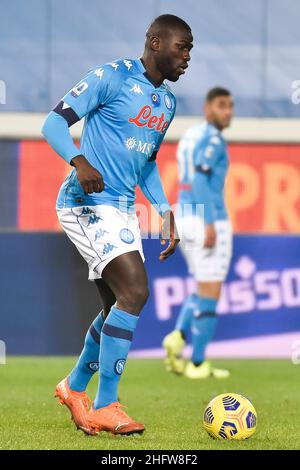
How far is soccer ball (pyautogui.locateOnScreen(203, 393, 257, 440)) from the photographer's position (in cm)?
513

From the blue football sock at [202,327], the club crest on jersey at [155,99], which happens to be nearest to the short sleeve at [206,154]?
the blue football sock at [202,327]

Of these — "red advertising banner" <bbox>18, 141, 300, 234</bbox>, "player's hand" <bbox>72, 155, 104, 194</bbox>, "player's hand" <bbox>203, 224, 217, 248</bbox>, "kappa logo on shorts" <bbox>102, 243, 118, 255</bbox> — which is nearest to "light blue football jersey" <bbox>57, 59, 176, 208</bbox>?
"kappa logo on shorts" <bbox>102, 243, 118, 255</bbox>

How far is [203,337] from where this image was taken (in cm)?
916

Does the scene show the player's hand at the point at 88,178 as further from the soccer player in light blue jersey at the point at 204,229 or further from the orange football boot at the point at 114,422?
the soccer player in light blue jersey at the point at 204,229

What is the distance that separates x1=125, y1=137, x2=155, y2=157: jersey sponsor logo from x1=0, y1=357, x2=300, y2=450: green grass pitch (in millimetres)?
1388

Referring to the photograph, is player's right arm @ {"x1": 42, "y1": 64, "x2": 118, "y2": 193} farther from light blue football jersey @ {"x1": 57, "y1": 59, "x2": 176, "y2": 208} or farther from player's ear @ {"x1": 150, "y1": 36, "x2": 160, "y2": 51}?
player's ear @ {"x1": 150, "y1": 36, "x2": 160, "y2": 51}

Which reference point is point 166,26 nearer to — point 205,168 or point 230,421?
point 230,421

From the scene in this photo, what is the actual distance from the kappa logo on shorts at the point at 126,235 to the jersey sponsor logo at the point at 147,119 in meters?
0.52

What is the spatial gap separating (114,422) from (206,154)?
4618 mm

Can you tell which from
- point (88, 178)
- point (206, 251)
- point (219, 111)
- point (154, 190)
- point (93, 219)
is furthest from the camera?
point (219, 111)

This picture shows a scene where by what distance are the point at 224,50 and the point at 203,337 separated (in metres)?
8.70

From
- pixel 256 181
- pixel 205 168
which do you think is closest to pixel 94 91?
pixel 205 168

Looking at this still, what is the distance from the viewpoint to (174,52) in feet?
17.4

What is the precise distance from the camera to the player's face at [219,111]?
951 centimetres
